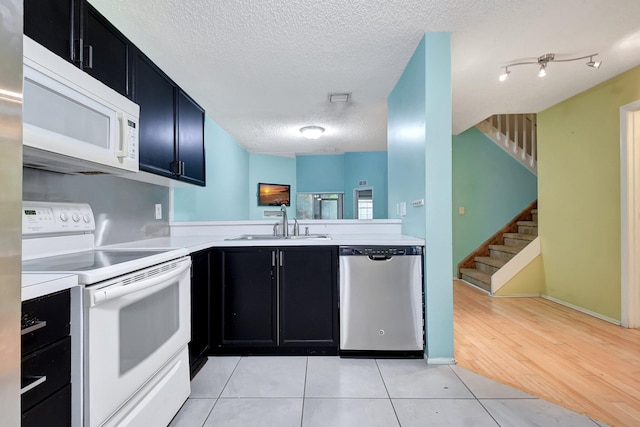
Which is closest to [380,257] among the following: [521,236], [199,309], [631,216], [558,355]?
[199,309]

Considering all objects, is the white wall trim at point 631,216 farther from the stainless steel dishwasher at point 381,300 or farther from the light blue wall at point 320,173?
the light blue wall at point 320,173

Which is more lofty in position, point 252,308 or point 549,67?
point 549,67

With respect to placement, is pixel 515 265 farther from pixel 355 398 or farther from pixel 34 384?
pixel 34 384

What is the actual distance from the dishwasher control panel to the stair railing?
3.70m

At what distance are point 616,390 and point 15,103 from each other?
2.89 m

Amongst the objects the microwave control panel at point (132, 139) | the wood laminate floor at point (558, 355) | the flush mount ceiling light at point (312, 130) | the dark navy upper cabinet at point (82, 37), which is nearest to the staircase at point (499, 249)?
the wood laminate floor at point (558, 355)

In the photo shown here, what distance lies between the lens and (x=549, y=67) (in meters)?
2.59

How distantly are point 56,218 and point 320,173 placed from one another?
5.71 m

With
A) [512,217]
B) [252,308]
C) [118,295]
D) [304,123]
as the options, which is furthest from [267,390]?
[512,217]

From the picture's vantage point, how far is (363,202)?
664cm

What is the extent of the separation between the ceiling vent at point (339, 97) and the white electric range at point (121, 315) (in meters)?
2.21

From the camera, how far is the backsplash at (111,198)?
56.4 inches

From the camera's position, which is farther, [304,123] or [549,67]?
[304,123]

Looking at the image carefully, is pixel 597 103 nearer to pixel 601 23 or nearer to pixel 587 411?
pixel 601 23
